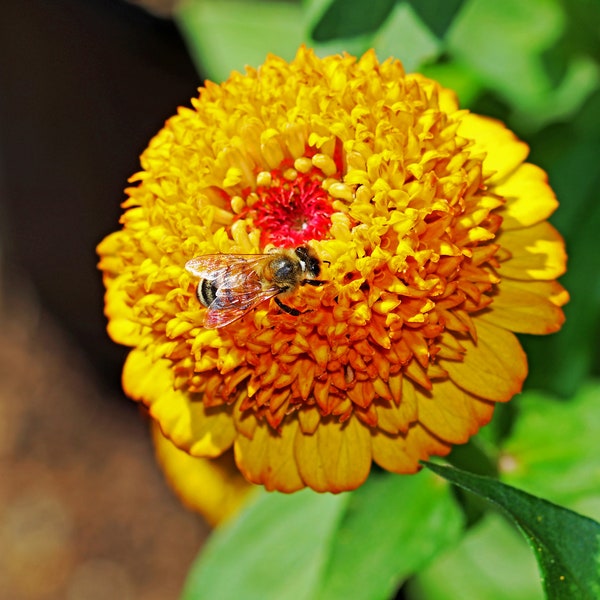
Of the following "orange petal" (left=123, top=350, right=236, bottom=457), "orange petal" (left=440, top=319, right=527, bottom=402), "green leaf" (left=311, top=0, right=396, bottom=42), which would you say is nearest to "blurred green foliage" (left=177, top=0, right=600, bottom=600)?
"green leaf" (left=311, top=0, right=396, bottom=42)

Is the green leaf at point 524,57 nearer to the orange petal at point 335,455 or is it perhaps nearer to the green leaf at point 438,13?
the green leaf at point 438,13

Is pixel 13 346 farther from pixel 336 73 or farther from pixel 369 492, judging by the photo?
pixel 336 73

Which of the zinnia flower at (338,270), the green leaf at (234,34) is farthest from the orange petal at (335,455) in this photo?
the green leaf at (234,34)

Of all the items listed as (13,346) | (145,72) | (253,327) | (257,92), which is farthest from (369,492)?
(13,346)

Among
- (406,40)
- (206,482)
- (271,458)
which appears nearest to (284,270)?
(271,458)

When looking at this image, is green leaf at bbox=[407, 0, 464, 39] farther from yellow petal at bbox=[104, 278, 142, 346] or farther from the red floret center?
yellow petal at bbox=[104, 278, 142, 346]
